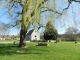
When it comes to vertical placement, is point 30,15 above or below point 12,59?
above

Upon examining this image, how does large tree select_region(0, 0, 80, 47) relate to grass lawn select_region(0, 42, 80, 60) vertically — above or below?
above

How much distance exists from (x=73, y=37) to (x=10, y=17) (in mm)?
51345

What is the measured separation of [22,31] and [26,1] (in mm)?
5702

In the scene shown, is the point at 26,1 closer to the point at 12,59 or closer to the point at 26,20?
the point at 26,20

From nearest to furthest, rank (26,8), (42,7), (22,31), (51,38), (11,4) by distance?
1. (26,8)
2. (42,7)
3. (11,4)
4. (22,31)
5. (51,38)

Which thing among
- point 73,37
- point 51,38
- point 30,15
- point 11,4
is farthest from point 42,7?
point 73,37

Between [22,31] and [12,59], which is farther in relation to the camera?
[22,31]

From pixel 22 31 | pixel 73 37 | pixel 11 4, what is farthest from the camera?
pixel 73 37

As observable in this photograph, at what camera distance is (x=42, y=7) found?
18.4 m

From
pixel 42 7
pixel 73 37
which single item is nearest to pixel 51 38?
pixel 73 37

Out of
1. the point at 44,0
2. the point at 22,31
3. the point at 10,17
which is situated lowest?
the point at 22,31

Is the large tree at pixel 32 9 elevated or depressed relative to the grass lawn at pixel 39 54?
elevated

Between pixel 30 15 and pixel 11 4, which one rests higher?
pixel 11 4

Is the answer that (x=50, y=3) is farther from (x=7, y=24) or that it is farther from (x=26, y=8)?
(x=7, y=24)
